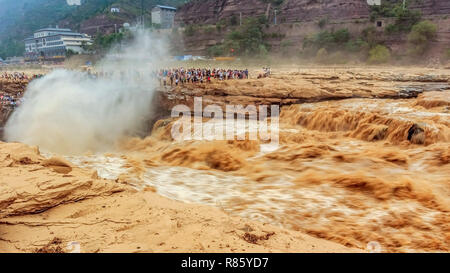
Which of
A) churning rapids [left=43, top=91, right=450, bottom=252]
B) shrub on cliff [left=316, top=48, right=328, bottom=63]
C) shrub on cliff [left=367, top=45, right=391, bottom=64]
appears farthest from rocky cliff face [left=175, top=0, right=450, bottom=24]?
churning rapids [left=43, top=91, right=450, bottom=252]

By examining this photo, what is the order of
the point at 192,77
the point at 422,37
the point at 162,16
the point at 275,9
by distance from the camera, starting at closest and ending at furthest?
1. the point at 192,77
2. the point at 422,37
3. the point at 275,9
4. the point at 162,16

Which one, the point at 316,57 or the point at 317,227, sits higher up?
the point at 316,57

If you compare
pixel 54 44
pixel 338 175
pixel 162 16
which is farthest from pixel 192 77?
pixel 54 44

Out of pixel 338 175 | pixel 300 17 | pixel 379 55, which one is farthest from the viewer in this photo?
pixel 300 17

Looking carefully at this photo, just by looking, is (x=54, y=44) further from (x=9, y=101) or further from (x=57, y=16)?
(x=9, y=101)

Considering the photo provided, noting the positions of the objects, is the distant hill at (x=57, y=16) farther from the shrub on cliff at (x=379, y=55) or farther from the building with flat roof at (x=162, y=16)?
the shrub on cliff at (x=379, y=55)
